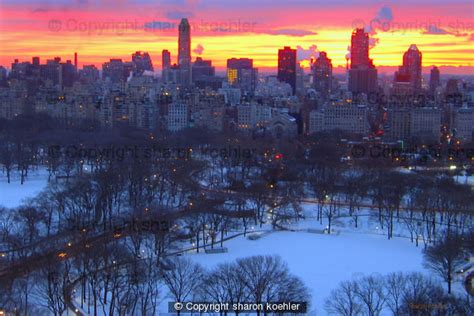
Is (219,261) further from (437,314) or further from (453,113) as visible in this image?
(453,113)

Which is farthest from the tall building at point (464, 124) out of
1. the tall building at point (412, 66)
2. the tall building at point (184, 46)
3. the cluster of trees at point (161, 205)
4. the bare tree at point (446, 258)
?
the tall building at point (184, 46)

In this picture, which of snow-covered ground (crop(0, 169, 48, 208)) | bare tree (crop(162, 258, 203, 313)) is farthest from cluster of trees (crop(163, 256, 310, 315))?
snow-covered ground (crop(0, 169, 48, 208))

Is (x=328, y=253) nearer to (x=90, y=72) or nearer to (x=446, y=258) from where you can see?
(x=446, y=258)

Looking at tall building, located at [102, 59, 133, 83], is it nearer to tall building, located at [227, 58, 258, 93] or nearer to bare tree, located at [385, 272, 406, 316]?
tall building, located at [227, 58, 258, 93]

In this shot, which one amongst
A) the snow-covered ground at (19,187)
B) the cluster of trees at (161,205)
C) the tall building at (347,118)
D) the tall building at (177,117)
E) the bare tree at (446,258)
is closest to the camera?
the cluster of trees at (161,205)

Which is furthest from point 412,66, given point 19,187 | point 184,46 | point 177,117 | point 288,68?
point 19,187

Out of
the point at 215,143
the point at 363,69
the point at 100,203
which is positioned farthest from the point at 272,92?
the point at 100,203

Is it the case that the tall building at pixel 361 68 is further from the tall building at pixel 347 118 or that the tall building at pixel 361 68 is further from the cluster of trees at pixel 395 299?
the cluster of trees at pixel 395 299
